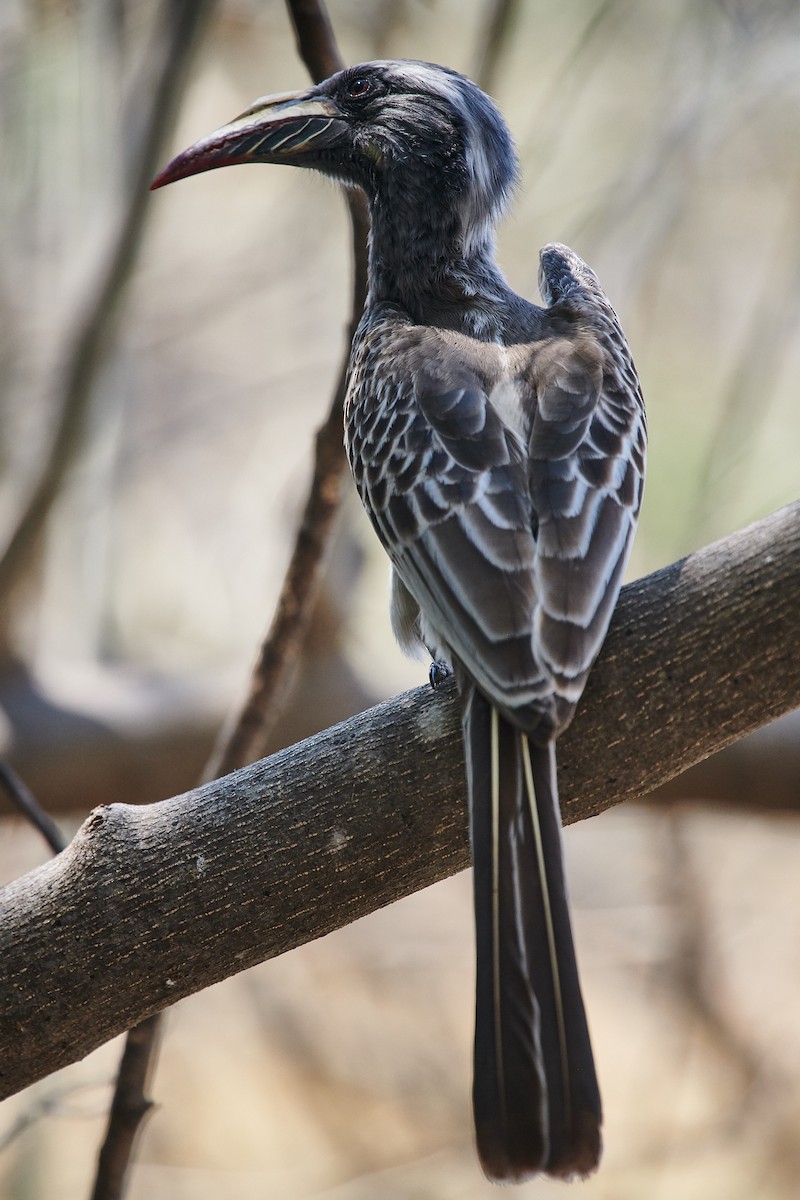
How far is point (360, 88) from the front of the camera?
3148 millimetres

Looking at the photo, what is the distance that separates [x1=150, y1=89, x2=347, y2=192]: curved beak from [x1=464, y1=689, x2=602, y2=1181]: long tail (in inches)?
72.0

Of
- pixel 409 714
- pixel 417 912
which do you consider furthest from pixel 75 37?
pixel 417 912

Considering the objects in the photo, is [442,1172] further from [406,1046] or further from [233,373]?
[233,373]

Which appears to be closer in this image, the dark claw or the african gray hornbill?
the african gray hornbill

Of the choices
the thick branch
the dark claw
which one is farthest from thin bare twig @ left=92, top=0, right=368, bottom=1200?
the thick branch

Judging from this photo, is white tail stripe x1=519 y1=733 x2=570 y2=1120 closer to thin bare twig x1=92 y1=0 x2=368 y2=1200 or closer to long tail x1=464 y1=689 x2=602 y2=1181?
long tail x1=464 y1=689 x2=602 y2=1181

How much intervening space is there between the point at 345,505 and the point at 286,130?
1.57 m

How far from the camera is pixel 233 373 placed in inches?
301

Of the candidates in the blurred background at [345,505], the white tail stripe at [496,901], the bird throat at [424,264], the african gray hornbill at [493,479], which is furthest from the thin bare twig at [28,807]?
the blurred background at [345,505]

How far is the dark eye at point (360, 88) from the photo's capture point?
314 centimetres

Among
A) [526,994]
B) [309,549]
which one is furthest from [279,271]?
[526,994]

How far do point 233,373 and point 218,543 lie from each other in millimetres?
1312

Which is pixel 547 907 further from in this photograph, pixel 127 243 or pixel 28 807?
pixel 127 243

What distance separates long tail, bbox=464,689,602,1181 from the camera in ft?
5.73
